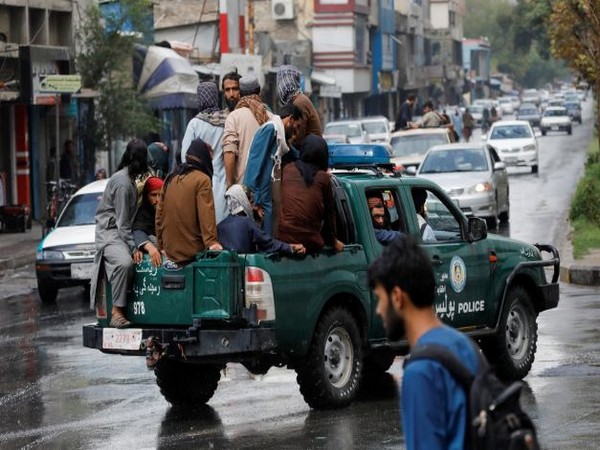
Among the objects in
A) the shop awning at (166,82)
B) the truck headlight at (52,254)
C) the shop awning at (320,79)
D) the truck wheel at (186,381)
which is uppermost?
the shop awning at (320,79)

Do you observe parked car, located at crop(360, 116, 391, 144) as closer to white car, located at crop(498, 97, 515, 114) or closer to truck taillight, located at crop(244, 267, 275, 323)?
truck taillight, located at crop(244, 267, 275, 323)

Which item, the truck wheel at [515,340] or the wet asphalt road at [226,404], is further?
the truck wheel at [515,340]

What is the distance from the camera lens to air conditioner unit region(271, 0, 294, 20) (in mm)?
87812

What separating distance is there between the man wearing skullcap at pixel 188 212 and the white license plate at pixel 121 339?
58cm

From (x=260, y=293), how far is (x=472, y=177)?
19927mm

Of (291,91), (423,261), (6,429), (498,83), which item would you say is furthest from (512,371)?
(498,83)

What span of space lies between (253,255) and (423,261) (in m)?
6.16

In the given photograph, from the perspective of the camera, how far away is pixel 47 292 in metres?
21.1

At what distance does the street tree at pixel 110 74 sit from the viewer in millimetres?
38719

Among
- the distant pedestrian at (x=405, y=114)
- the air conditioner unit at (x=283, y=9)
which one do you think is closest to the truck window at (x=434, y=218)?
the distant pedestrian at (x=405, y=114)

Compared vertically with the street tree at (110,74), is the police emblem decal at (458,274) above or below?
below

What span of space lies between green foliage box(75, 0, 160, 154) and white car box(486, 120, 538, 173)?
14646 millimetres

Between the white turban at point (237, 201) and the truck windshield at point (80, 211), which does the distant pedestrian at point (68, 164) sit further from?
the white turban at point (237, 201)

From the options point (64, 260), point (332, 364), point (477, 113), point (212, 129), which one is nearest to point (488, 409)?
point (332, 364)
